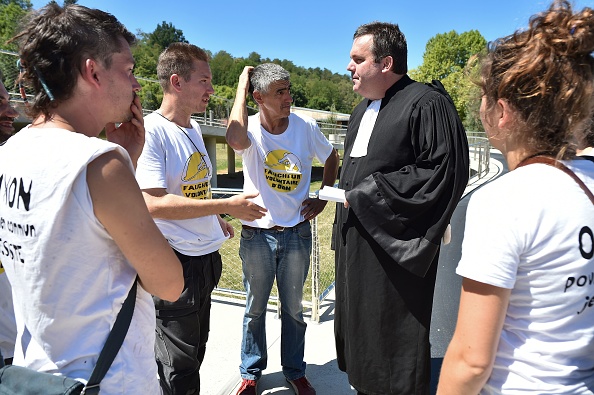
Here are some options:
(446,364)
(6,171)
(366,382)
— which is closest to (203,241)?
(366,382)

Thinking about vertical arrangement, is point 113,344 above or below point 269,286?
above

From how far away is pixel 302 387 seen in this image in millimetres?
3154

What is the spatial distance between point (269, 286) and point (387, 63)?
69.3 inches

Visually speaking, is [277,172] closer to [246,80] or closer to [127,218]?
[246,80]

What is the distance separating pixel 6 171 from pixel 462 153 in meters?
2.08

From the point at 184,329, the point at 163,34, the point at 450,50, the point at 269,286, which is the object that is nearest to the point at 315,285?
the point at 269,286

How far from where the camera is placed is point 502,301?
1.18m

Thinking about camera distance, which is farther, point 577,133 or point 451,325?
point 451,325

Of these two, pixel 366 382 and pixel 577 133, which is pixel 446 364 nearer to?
pixel 577 133

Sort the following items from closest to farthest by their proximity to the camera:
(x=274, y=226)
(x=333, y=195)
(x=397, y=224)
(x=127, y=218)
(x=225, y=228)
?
1. (x=127, y=218)
2. (x=397, y=224)
3. (x=333, y=195)
4. (x=225, y=228)
5. (x=274, y=226)

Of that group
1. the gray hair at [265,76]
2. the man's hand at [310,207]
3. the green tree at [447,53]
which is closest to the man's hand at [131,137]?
the gray hair at [265,76]

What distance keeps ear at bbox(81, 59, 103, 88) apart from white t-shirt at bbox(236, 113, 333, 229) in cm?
189

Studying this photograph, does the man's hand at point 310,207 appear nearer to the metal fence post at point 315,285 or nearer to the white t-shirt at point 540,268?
the metal fence post at point 315,285

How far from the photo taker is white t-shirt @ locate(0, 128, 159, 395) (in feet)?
3.94
